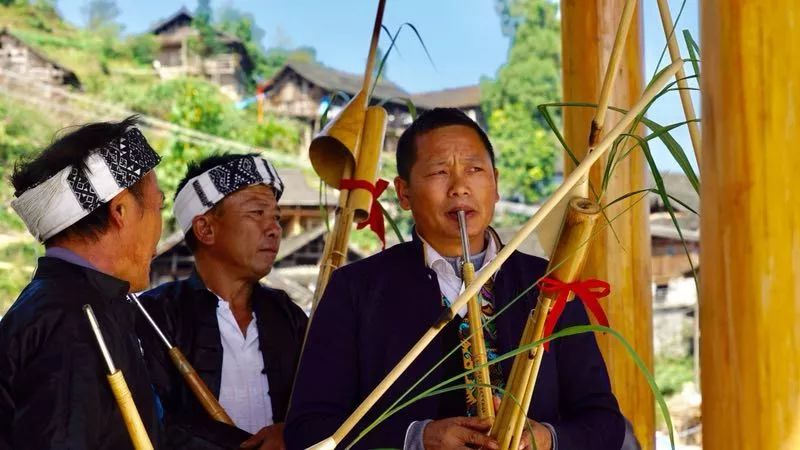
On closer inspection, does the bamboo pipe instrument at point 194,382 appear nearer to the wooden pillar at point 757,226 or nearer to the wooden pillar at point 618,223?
the wooden pillar at point 618,223

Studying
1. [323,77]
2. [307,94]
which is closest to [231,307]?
[307,94]

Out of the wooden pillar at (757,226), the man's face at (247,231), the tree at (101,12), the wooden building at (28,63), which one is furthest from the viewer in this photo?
the tree at (101,12)

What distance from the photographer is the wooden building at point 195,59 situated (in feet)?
125

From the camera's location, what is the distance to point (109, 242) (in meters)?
1.86

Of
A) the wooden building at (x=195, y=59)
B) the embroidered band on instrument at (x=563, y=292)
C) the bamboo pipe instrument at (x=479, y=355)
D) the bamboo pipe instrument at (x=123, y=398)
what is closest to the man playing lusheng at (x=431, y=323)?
the bamboo pipe instrument at (x=479, y=355)

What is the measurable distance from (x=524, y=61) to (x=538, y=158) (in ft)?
17.6

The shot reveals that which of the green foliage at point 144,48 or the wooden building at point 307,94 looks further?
the green foliage at point 144,48

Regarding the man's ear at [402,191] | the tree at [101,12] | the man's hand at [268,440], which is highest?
the tree at [101,12]

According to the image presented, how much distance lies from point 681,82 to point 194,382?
4.27ft

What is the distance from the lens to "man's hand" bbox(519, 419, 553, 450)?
179cm

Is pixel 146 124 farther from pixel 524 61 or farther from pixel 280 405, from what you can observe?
pixel 280 405

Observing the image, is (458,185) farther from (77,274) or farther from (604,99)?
(77,274)

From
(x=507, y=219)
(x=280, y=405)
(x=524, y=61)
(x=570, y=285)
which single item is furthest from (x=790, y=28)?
(x=524, y=61)

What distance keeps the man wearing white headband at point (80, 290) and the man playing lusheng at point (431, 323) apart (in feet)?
1.06
